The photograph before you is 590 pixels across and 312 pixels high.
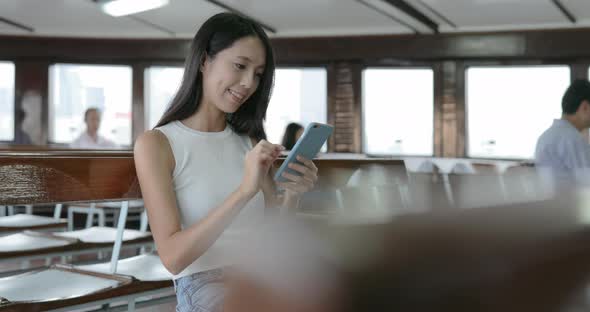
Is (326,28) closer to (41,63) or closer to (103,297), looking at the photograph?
(41,63)

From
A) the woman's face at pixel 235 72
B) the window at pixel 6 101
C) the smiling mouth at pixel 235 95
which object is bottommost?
the smiling mouth at pixel 235 95

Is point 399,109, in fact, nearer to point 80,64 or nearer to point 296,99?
point 296,99

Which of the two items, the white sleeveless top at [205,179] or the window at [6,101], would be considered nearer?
the white sleeveless top at [205,179]

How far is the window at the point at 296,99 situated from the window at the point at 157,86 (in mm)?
1434

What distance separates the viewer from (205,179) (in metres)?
1.60

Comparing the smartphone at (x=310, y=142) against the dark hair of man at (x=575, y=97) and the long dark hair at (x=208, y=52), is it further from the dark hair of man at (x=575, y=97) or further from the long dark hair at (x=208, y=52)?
the dark hair of man at (x=575, y=97)

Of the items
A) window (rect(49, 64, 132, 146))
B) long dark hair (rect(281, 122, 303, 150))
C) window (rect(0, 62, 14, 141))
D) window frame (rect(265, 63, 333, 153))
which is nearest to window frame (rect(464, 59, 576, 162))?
window frame (rect(265, 63, 333, 153))

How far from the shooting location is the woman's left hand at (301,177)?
1.40 metres

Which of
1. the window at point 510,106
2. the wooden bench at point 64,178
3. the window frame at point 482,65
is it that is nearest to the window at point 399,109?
the window frame at point 482,65

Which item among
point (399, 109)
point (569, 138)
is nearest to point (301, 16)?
point (399, 109)

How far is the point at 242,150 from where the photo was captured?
5.69 ft

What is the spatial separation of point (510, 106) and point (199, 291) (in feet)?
21.8

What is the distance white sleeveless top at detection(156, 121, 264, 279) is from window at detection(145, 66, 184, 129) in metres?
7.16

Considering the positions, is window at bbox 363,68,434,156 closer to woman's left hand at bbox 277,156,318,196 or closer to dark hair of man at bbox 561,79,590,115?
dark hair of man at bbox 561,79,590,115
